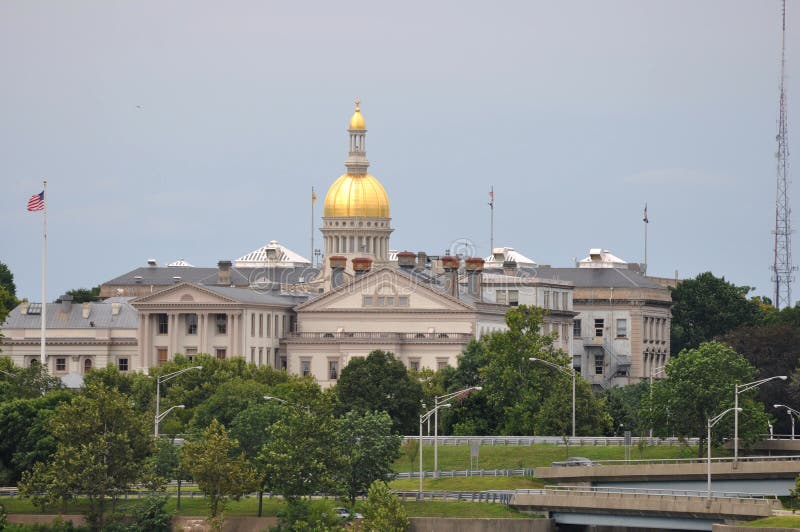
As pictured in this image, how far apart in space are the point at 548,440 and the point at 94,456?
34520 millimetres

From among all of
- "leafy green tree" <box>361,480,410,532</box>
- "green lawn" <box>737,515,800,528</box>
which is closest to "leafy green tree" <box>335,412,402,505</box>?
"leafy green tree" <box>361,480,410,532</box>

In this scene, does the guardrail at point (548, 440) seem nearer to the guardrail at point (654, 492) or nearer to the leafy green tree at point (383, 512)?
the guardrail at point (654, 492)

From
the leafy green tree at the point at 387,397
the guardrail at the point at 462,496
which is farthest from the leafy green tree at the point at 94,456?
the leafy green tree at the point at 387,397

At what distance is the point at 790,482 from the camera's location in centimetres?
15500

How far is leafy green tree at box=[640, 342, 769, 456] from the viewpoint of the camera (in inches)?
6624

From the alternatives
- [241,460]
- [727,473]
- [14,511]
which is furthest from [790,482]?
[14,511]

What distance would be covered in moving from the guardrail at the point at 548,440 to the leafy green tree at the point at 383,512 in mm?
26764

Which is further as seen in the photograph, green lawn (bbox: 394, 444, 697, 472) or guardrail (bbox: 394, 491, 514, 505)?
green lawn (bbox: 394, 444, 697, 472)

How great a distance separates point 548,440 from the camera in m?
182

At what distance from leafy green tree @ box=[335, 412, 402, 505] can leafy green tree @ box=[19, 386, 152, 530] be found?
11315 millimetres

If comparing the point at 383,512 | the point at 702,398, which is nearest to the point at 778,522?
the point at 383,512

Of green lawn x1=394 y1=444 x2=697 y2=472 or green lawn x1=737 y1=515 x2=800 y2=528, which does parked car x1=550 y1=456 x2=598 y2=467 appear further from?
green lawn x1=737 y1=515 x2=800 y2=528

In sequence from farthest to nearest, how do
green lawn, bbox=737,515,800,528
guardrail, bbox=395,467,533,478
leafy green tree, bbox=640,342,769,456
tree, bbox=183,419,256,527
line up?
1. guardrail, bbox=395,467,533,478
2. leafy green tree, bbox=640,342,769,456
3. tree, bbox=183,419,256,527
4. green lawn, bbox=737,515,800,528

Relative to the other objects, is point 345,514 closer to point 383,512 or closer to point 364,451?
point 364,451
